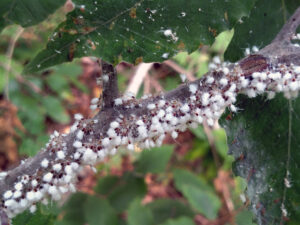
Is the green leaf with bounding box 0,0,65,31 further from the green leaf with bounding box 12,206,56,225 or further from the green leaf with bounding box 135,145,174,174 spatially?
the green leaf with bounding box 135,145,174,174

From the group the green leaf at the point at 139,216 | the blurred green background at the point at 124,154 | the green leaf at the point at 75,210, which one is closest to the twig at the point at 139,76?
the blurred green background at the point at 124,154

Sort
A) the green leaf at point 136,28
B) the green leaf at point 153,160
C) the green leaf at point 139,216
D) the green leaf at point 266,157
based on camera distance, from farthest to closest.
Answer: the green leaf at point 153,160 → the green leaf at point 139,216 → the green leaf at point 266,157 → the green leaf at point 136,28

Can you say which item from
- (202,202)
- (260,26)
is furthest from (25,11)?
(202,202)

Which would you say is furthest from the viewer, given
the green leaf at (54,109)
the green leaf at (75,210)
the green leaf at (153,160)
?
the green leaf at (54,109)

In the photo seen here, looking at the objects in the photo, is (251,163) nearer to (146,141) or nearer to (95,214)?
(146,141)

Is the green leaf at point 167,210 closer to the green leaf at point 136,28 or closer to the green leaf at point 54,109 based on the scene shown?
the green leaf at point 54,109
